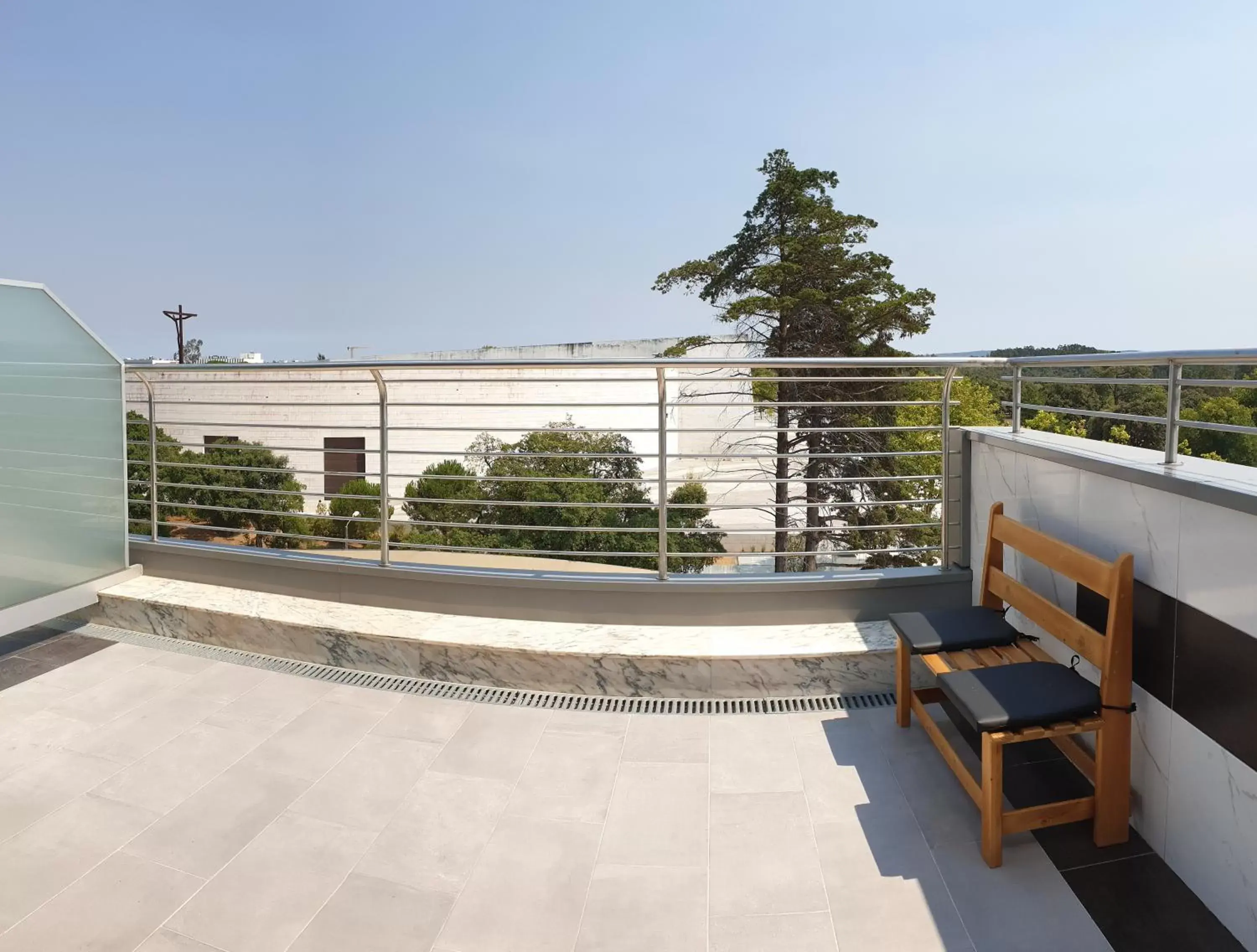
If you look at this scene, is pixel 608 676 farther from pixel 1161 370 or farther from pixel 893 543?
pixel 893 543

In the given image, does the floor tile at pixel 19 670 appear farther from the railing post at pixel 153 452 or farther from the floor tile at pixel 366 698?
the floor tile at pixel 366 698

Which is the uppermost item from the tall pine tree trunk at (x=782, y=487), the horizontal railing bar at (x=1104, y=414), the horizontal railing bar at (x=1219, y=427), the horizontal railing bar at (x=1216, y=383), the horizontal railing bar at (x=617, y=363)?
the horizontal railing bar at (x=617, y=363)

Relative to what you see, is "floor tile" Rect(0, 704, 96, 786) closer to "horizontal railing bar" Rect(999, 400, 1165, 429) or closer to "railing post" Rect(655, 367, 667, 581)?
"railing post" Rect(655, 367, 667, 581)

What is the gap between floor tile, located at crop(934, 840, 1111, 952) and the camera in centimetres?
167

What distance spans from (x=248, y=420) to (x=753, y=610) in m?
21.8

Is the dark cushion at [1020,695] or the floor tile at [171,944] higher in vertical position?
the dark cushion at [1020,695]

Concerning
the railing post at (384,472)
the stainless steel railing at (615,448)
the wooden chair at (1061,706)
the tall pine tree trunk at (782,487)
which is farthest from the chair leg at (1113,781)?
the tall pine tree trunk at (782,487)

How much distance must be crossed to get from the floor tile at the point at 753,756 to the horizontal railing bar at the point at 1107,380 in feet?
5.30

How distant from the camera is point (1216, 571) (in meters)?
1.81

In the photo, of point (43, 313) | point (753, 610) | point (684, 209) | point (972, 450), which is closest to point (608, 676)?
point (753, 610)

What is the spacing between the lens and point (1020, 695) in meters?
2.01

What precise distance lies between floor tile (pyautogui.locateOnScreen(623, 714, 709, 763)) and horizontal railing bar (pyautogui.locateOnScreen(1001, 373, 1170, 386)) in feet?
5.99

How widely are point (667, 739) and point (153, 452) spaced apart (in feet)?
11.9

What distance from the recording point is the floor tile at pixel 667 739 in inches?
102
